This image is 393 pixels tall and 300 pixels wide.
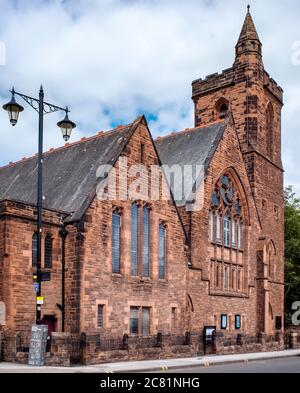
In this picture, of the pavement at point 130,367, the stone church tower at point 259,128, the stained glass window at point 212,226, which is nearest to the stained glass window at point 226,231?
the stained glass window at point 212,226

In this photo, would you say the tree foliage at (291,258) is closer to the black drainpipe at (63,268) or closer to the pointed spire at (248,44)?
the pointed spire at (248,44)

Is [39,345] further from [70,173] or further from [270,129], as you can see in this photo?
[270,129]

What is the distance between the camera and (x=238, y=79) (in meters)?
42.4

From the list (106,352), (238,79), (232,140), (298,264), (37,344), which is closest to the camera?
(37,344)

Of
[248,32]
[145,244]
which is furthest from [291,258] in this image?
[145,244]

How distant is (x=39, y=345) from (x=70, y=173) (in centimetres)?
1187

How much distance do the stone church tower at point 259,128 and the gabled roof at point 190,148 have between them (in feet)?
9.44

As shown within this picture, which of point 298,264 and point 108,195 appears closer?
point 108,195

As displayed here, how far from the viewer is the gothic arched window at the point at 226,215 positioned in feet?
119

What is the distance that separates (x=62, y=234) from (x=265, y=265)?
18.7m

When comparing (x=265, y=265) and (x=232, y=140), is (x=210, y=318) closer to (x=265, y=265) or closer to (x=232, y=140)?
(x=265, y=265)

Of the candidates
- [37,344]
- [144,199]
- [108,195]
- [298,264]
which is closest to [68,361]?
[37,344]

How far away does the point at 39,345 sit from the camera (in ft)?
68.4

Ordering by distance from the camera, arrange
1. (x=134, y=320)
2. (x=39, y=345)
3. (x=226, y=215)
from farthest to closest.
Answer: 1. (x=226, y=215)
2. (x=134, y=320)
3. (x=39, y=345)
